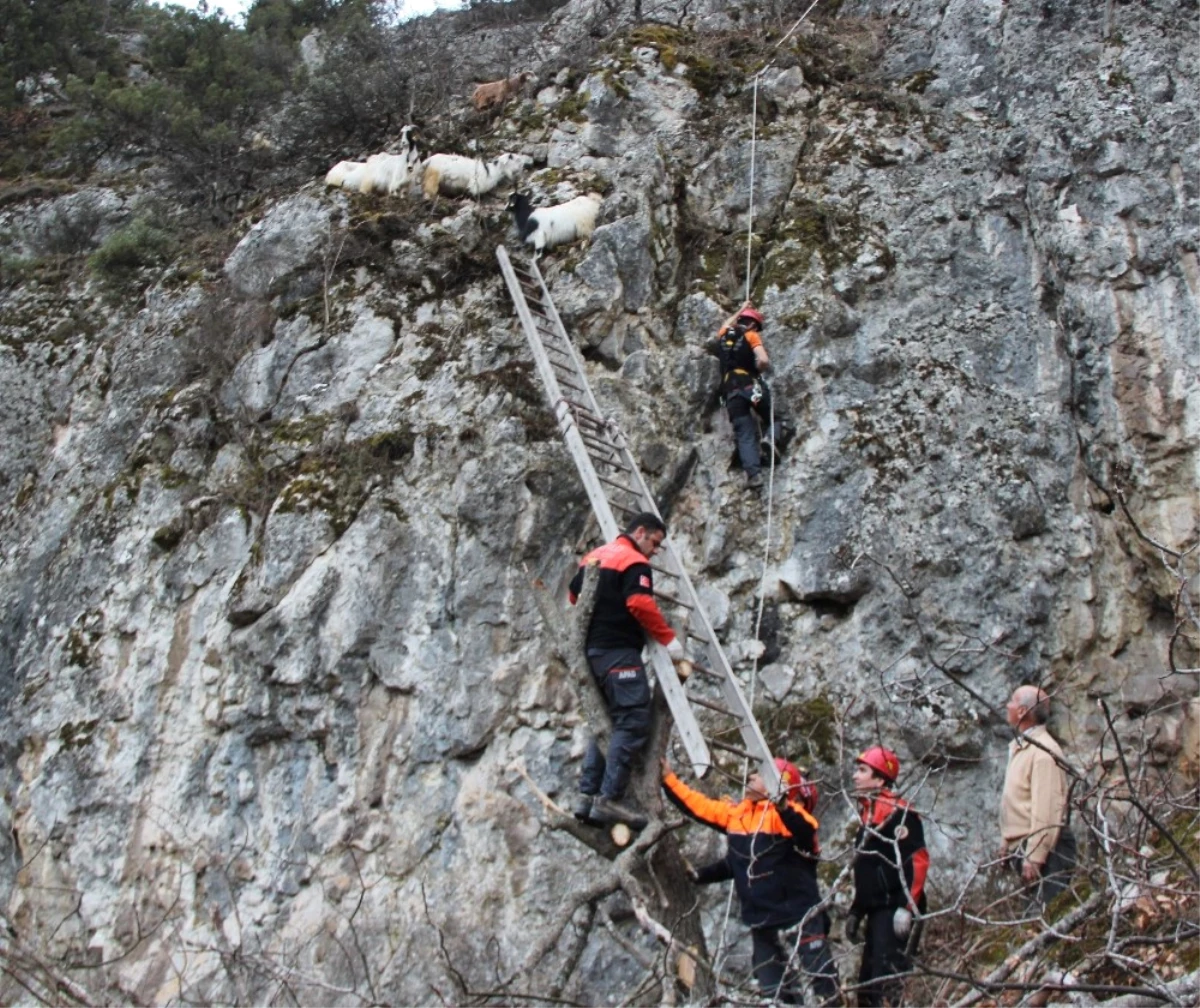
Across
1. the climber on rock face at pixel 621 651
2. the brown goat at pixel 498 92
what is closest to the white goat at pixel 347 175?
the brown goat at pixel 498 92

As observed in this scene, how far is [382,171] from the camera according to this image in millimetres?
12242

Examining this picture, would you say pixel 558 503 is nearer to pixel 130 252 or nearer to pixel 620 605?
pixel 620 605

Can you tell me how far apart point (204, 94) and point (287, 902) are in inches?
531

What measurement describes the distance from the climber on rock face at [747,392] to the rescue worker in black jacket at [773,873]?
140 inches

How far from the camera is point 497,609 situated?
8367 millimetres

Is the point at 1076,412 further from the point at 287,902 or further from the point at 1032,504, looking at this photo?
the point at 287,902

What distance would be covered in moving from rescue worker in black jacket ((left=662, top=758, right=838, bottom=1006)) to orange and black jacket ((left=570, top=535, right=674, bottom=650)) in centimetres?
95

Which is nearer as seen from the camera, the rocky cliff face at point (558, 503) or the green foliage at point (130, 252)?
the rocky cliff face at point (558, 503)

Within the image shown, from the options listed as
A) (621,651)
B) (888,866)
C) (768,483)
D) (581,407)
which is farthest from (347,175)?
(888,866)

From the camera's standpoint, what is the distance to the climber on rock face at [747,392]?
890cm

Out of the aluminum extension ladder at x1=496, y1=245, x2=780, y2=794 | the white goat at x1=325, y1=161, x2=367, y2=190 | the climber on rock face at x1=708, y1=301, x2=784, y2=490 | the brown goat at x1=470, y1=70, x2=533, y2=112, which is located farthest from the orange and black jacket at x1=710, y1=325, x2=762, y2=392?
the brown goat at x1=470, y1=70, x2=533, y2=112

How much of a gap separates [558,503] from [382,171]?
5.23m

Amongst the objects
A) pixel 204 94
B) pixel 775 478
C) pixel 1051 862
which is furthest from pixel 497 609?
pixel 204 94

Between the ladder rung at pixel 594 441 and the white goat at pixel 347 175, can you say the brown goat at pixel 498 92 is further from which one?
the ladder rung at pixel 594 441
